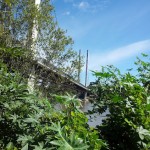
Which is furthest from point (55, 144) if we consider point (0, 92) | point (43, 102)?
point (0, 92)

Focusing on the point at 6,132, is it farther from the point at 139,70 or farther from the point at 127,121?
the point at 139,70

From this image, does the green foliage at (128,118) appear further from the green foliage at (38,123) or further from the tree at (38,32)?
the tree at (38,32)

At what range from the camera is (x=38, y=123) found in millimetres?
2506

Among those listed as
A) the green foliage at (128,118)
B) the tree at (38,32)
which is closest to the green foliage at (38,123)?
the green foliage at (128,118)

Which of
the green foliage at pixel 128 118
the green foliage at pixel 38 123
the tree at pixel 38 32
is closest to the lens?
the green foliage at pixel 38 123

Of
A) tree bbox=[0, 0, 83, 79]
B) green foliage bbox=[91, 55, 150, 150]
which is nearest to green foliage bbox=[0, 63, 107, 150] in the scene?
green foliage bbox=[91, 55, 150, 150]

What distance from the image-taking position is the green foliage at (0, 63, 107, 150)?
211 centimetres

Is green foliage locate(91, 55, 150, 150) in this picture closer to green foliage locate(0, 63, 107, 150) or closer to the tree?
green foliage locate(0, 63, 107, 150)

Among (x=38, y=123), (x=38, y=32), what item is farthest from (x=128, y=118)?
(x=38, y=32)

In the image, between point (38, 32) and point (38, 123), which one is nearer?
point (38, 123)

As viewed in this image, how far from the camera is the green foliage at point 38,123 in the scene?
2113mm

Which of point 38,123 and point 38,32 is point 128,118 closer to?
point 38,123

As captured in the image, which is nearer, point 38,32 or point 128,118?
point 128,118

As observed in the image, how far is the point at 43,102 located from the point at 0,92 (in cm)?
42
